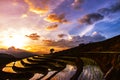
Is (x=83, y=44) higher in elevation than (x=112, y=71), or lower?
higher

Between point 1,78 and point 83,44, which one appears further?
point 83,44

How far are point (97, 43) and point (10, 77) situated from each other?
5.71m

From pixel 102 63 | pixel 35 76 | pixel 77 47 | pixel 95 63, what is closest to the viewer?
pixel 35 76

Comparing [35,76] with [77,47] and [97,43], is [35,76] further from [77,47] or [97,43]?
[77,47]

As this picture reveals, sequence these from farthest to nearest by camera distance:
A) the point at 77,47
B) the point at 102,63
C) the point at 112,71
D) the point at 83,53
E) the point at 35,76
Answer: the point at 77,47
the point at 83,53
the point at 102,63
the point at 35,76
the point at 112,71

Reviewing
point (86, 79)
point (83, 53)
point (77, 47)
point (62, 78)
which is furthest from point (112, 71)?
point (77, 47)

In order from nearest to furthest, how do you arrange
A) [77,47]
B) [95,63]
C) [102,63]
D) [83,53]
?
[102,63], [95,63], [83,53], [77,47]

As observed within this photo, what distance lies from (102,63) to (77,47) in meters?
4.04

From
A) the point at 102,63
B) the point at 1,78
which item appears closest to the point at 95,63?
the point at 102,63

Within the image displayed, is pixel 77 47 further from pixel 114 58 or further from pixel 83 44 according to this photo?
pixel 114 58

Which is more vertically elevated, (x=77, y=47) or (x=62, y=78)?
(x=77, y=47)

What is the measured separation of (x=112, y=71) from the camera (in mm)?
9914

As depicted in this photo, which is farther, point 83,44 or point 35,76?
point 83,44

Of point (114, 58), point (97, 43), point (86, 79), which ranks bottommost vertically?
point (86, 79)
